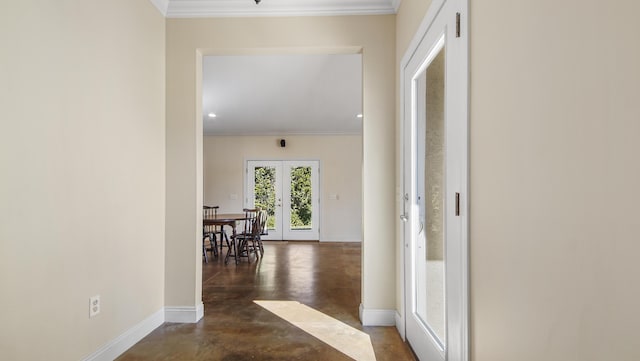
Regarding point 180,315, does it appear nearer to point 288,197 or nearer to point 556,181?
point 556,181

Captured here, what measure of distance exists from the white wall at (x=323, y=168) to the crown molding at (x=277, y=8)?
509 centimetres

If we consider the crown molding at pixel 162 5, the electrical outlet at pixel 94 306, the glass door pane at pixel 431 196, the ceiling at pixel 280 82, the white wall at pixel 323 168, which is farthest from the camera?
the white wall at pixel 323 168

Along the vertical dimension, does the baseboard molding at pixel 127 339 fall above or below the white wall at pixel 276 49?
below

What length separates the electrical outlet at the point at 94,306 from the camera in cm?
198

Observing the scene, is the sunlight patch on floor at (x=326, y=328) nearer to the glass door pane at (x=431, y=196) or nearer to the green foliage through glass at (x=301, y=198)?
the glass door pane at (x=431, y=196)

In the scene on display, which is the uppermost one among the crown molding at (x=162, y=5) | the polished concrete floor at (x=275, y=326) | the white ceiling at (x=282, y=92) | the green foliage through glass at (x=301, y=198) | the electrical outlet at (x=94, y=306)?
the crown molding at (x=162, y=5)

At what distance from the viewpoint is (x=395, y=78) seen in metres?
2.78

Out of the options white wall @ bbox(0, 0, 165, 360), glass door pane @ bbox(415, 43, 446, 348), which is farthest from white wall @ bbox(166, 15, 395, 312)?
glass door pane @ bbox(415, 43, 446, 348)

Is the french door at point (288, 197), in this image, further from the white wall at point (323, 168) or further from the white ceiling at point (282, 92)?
the white ceiling at point (282, 92)

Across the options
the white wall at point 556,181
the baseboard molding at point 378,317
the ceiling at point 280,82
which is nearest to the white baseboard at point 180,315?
the baseboard molding at point 378,317

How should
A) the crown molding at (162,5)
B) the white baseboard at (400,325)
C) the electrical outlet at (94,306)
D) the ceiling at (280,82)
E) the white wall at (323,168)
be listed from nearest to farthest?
the electrical outlet at (94,306) < the white baseboard at (400,325) < the crown molding at (162,5) < the ceiling at (280,82) < the white wall at (323,168)

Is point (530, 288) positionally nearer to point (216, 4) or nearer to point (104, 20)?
point (104, 20)

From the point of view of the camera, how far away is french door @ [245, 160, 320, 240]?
7.91 m

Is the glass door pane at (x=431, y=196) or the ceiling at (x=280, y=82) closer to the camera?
the glass door pane at (x=431, y=196)
